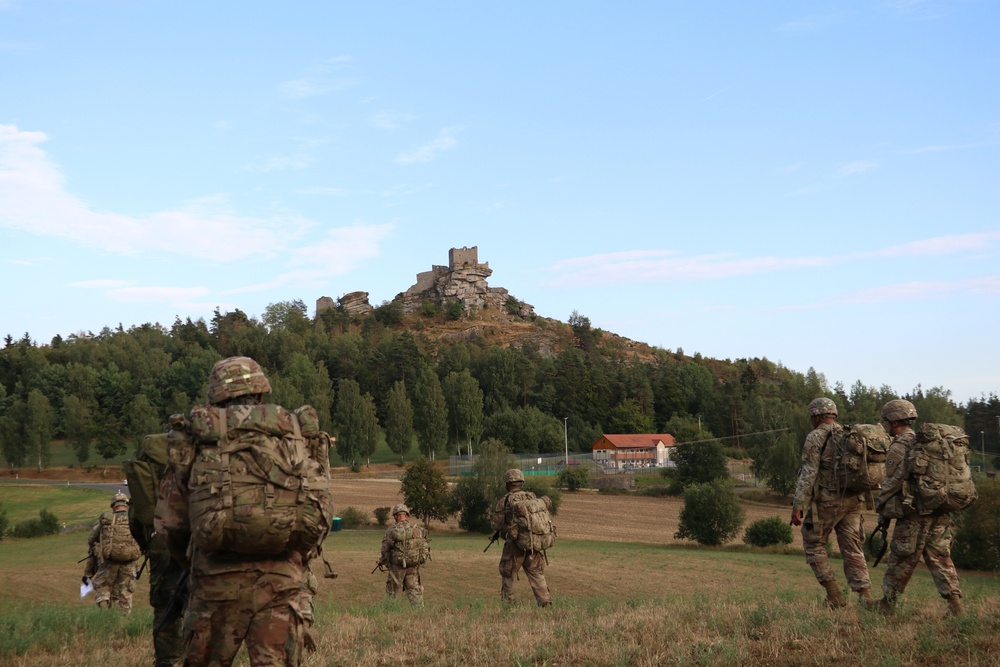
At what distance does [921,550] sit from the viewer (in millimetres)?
9461

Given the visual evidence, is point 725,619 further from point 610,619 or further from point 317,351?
point 317,351

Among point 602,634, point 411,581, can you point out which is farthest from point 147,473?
point 411,581

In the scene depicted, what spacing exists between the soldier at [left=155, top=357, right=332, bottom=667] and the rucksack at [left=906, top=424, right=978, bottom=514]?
21.6ft

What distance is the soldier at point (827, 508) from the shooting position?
412 inches

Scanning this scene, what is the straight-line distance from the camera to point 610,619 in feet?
33.3

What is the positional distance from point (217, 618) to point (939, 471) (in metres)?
7.35

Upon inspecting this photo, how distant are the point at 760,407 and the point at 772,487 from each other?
47.8 m

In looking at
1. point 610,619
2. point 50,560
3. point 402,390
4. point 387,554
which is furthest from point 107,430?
point 610,619

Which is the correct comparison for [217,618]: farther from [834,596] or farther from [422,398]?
[422,398]

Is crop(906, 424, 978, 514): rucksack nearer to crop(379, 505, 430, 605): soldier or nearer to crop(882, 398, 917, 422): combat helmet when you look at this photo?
crop(882, 398, 917, 422): combat helmet

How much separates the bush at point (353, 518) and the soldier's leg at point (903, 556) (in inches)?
2025

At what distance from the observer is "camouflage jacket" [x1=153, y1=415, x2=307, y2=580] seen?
5.71 metres

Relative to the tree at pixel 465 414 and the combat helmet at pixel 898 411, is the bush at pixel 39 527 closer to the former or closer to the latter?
the combat helmet at pixel 898 411

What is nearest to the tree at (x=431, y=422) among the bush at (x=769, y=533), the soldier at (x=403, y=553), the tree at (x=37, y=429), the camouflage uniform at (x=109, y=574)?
the tree at (x=37, y=429)
